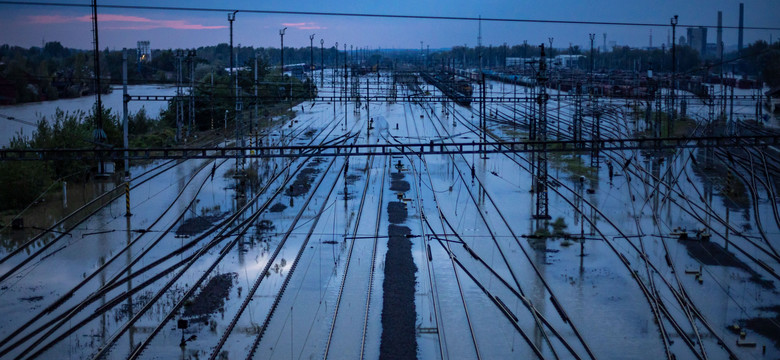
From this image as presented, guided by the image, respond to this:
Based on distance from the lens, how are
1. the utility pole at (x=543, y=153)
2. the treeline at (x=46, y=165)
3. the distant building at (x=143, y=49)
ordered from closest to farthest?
the utility pole at (x=543, y=153), the treeline at (x=46, y=165), the distant building at (x=143, y=49)

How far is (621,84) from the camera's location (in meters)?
41.0

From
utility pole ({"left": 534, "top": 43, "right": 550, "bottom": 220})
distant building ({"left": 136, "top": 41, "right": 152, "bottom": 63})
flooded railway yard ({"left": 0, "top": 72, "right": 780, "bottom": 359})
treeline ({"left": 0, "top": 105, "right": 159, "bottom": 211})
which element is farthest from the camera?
distant building ({"left": 136, "top": 41, "right": 152, "bottom": 63})

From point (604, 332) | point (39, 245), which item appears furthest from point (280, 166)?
point (604, 332)

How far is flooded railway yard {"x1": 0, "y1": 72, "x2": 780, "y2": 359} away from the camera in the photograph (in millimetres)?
8367

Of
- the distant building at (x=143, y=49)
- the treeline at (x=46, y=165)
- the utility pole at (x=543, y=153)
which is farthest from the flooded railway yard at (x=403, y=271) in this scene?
the distant building at (x=143, y=49)

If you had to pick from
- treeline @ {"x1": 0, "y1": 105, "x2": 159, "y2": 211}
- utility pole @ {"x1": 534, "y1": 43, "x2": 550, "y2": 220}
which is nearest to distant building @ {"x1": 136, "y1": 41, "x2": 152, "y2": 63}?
treeline @ {"x1": 0, "y1": 105, "x2": 159, "y2": 211}

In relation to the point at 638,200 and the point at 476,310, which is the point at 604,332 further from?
the point at 638,200

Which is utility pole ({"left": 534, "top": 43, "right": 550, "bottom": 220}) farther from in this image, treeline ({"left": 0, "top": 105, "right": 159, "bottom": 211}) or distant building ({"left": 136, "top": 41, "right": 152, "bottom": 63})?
distant building ({"left": 136, "top": 41, "right": 152, "bottom": 63})

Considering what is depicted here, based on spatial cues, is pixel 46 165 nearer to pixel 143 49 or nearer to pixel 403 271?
pixel 143 49

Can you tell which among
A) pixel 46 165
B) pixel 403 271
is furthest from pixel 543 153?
pixel 46 165

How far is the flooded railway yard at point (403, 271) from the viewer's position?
329 inches

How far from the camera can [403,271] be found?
36.2 ft

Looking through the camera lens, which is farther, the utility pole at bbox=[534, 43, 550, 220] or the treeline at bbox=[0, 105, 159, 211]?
the treeline at bbox=[0, 105, 159, 211]

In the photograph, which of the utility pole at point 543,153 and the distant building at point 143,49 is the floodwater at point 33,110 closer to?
the distant building at point 143,49
